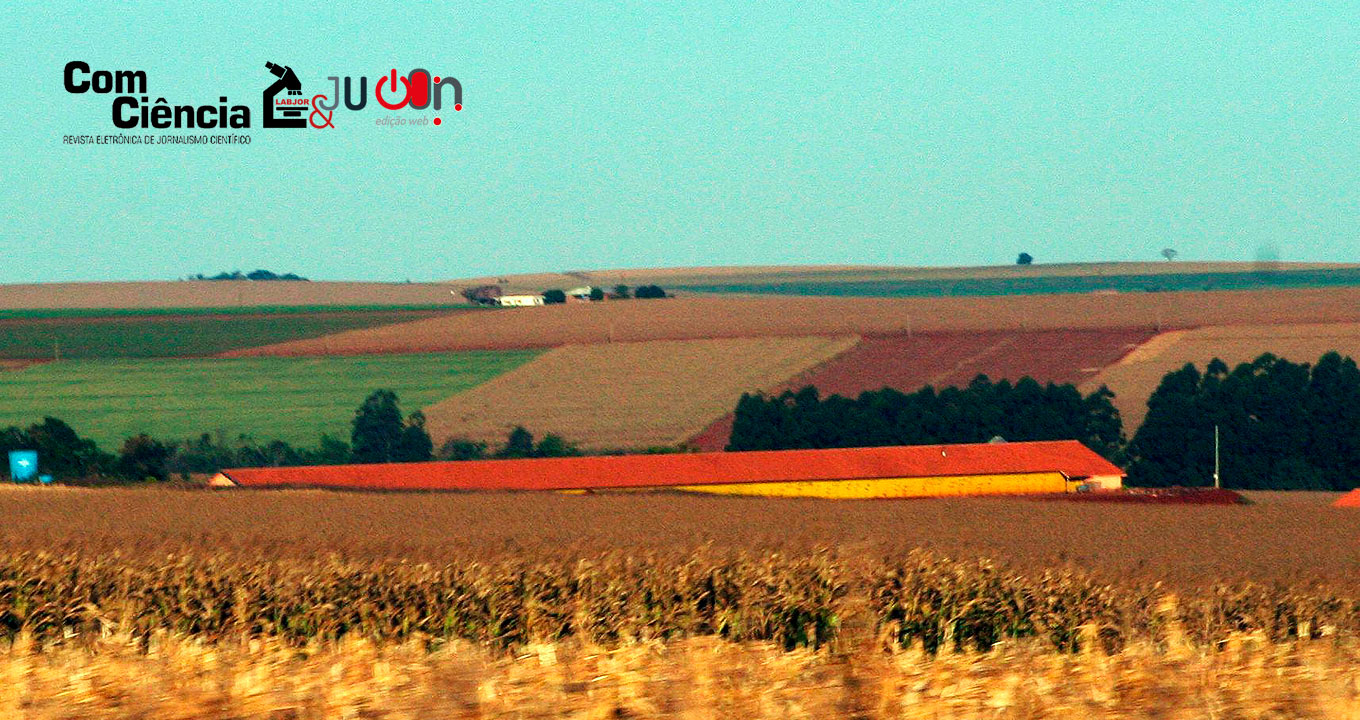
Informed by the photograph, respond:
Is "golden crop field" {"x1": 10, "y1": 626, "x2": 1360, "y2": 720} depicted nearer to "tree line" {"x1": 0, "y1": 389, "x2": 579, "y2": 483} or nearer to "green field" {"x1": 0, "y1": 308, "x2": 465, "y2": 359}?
"tree line" {"x1": 0, "y1": 389, "x2": 579, "y2": 483}

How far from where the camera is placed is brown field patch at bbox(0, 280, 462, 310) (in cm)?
13758

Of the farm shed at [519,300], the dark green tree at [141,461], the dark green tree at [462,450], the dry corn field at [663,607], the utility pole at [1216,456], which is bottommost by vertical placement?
the utility pole at [1216,456]

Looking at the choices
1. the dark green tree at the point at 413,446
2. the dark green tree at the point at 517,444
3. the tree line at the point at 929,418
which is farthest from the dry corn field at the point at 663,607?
the dark green tree at the point at 413,446

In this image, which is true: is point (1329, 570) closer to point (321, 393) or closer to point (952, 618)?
point (952, 618)

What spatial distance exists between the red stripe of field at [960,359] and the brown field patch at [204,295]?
184 ft

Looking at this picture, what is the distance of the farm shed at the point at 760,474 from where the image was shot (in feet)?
160

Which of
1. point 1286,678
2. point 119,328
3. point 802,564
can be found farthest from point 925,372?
point 1286,678

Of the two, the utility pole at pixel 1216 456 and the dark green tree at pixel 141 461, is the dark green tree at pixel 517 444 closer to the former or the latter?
the dark green tree at pixel 141 461

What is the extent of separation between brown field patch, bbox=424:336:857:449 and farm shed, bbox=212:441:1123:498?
18.8 metres

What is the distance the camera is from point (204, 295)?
143625 mm

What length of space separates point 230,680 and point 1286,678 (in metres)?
4.32

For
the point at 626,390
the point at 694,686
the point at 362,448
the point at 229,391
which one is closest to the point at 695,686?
the point at 694,686

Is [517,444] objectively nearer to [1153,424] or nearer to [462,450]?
[462,450]

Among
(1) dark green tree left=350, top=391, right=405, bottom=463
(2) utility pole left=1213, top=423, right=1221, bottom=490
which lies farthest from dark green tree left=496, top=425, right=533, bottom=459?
(2) utility pole left=1213, top=423, right=1221, bottom=490
